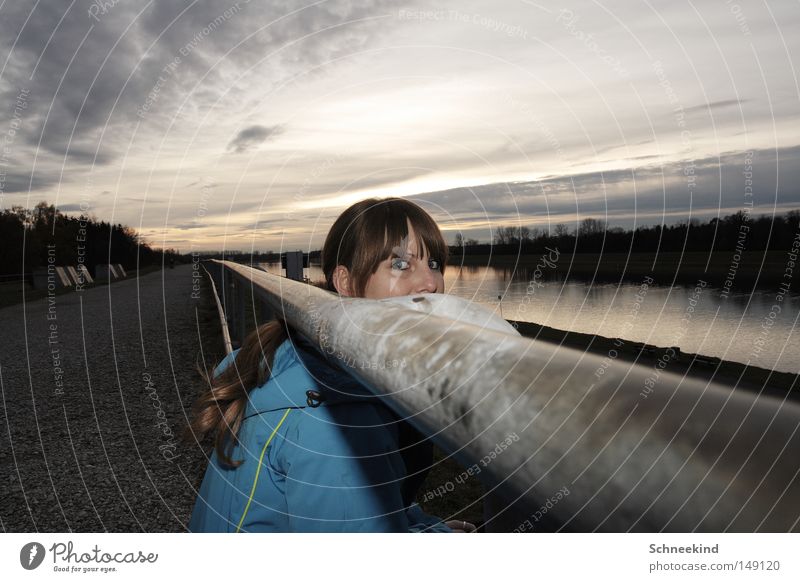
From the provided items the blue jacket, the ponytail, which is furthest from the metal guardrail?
the ponytail

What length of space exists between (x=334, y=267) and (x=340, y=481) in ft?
3.14

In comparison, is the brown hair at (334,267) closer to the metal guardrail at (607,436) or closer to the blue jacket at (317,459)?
the blue jacket at (317,459)

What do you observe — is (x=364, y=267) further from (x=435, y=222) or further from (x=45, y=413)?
(x=45, y=413)

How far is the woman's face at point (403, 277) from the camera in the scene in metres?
1.99

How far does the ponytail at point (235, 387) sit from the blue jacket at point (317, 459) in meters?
0.12

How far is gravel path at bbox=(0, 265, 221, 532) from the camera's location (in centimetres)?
388

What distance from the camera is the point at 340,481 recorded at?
134 centimetres

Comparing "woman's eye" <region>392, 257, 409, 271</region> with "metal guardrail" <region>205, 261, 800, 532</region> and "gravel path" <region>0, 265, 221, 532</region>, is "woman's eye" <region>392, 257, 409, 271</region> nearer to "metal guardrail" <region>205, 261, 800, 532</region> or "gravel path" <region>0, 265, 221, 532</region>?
"metal guardrail" <region>205, 261, 800, 532</region>

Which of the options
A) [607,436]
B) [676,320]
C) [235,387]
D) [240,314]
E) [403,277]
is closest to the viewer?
[607,436]

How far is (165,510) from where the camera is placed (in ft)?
12.8

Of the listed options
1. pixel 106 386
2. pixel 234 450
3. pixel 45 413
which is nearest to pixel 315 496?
pixel 234 450

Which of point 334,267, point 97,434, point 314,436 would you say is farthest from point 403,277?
point 97,434

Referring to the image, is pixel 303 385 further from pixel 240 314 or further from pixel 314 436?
pixel 240 314

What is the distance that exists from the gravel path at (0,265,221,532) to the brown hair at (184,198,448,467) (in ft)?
7.47
